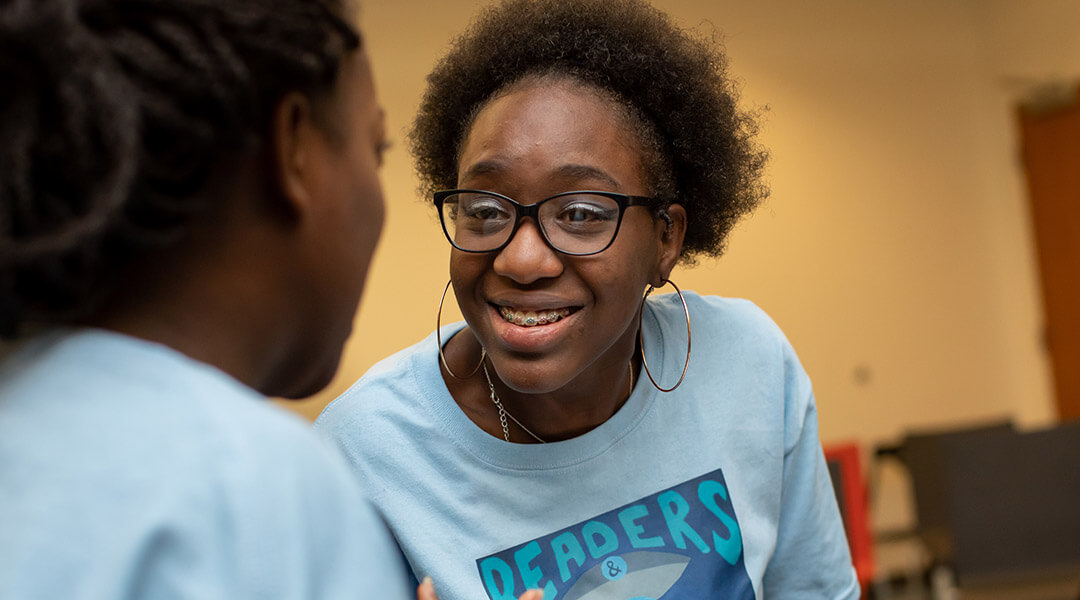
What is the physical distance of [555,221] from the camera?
128 centimetres

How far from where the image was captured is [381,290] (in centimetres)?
400

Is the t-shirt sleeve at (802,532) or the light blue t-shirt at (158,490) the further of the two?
the t-shirt sleeve at (802,532)

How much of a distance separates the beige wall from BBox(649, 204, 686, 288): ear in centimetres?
295

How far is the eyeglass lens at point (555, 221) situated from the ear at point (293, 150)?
556 mm

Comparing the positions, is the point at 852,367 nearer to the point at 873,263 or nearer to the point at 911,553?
the point at 873,263

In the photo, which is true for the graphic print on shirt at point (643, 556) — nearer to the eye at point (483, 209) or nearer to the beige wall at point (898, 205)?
the eye at point (483, 209)

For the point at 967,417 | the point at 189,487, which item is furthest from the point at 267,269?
the point at 967,417

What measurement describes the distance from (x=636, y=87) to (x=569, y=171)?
0.77ft

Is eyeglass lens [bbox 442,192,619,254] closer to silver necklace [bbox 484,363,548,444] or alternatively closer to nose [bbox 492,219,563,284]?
nose [bbox 492,219,563,284]

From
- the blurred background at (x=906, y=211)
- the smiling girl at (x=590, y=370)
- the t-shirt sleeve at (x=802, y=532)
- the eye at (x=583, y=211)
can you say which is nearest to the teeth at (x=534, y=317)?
the smiling girl at (x=590, y=370)

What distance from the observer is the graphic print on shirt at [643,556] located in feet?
4.30

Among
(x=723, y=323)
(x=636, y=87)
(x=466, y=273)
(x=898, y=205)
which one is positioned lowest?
(x=723, y=323)

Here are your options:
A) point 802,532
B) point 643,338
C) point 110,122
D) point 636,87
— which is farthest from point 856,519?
point 110,122

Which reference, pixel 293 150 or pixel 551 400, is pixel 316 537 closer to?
pixel 293 150
